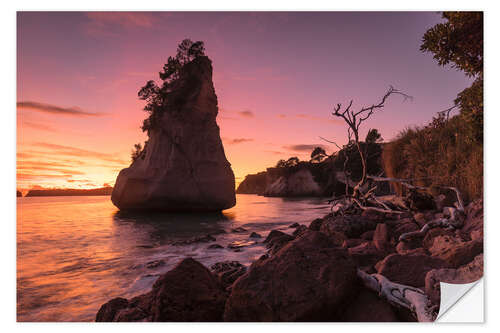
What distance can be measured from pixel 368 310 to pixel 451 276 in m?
1.09

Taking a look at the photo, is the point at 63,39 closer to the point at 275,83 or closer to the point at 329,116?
the point at 275,83

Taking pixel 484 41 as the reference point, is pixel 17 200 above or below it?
below

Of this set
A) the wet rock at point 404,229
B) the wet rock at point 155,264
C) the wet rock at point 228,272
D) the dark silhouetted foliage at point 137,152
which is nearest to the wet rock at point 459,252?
the wet rock at point 404,229

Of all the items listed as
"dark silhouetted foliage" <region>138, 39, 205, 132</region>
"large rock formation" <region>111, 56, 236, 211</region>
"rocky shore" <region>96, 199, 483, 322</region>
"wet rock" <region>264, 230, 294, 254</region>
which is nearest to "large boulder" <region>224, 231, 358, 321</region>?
"rocky shore" <region>96, 199, 483, 322</region>

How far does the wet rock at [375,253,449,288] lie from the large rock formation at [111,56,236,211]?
51.4 feet

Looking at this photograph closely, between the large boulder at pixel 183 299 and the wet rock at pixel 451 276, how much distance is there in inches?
82.9

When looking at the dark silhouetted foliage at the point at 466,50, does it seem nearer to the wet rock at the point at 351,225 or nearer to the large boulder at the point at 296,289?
the wet rock at the point at 351,225

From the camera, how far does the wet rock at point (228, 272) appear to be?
3.85m

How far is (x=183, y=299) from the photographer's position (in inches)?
108

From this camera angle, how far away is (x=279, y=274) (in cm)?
260
